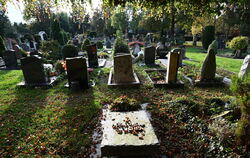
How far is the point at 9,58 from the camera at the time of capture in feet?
41.4

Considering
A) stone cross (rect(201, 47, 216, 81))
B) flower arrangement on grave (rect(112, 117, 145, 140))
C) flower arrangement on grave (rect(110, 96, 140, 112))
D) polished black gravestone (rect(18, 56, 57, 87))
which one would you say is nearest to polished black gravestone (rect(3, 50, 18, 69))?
polished black gravestone (rect(18, 56, 57, 87))

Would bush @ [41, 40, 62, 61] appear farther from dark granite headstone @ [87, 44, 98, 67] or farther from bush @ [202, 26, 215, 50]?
bush @ [202, 26, 215, 50]

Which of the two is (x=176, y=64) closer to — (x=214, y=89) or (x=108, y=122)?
(x=214, y=89)

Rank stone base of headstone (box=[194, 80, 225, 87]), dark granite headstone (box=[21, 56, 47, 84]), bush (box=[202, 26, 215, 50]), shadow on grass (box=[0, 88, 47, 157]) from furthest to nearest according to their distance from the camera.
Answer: bush (box=[202, 26, 215, 50]), dark granite headstone (box=[21, 56, 47, 84]), stone base of headstone (box=[194, 80, 225, 87]), shadow on grass (box=[0, 88, 47, 157])

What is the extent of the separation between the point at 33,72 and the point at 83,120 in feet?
16.5

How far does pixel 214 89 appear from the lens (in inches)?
291

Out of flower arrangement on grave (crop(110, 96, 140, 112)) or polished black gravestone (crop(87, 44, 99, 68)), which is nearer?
flower arrangement on grave (crop(110, 96, 140, 112))

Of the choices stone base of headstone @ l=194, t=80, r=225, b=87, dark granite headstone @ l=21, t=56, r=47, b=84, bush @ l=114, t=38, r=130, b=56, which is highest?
bush @ l=114, t=38, r=130, b=56

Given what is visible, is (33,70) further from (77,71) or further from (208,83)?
(208,83)

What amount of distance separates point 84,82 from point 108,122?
4271mm

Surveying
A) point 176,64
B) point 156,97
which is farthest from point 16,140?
point 176,64

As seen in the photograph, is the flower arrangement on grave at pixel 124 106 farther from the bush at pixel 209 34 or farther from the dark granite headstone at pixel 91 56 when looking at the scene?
the bush at pixel 209 34

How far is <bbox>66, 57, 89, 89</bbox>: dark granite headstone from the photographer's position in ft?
24.0

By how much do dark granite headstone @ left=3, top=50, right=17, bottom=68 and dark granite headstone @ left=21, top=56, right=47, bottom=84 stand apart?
237 inches
